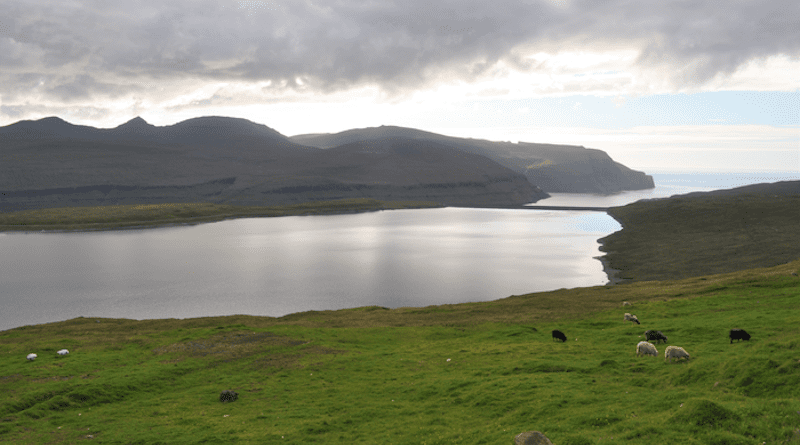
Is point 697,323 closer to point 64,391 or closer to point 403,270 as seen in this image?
point 64,391

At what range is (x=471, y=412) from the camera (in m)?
23.5

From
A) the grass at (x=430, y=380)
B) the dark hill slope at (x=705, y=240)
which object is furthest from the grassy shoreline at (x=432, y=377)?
the dark hill slope at (x=705, y=240)

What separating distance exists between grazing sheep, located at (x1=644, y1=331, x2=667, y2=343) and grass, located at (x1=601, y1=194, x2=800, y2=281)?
225ft

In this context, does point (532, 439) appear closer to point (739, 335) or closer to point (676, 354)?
point (676, 354)

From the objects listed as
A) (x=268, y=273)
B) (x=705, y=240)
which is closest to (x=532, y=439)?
(x=268, y=273)

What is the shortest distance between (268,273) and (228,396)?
83.9 meters

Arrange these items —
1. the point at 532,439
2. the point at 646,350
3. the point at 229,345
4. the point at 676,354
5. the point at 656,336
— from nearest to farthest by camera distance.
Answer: the point at 532,439
the point at 676,354
the point at 646,350
the point at 656,336
the point at 229,345

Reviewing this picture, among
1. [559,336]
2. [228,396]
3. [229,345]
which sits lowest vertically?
[229,345]

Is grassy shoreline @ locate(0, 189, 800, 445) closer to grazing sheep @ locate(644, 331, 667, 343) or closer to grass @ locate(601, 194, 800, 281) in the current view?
grazing sheep @ locate(644, 331, 667, 343)

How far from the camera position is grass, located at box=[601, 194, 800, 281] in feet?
332

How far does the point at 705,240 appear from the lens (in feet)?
428

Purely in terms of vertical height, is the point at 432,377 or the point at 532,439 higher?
the point at 532,439

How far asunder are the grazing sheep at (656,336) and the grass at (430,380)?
74cm

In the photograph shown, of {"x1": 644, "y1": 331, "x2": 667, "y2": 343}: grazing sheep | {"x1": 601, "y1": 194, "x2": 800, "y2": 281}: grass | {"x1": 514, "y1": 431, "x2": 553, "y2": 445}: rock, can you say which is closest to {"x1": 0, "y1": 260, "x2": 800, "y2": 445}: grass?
{"x1": 514, "y1": 431, "x2": 553, "y2": 445}: rock
